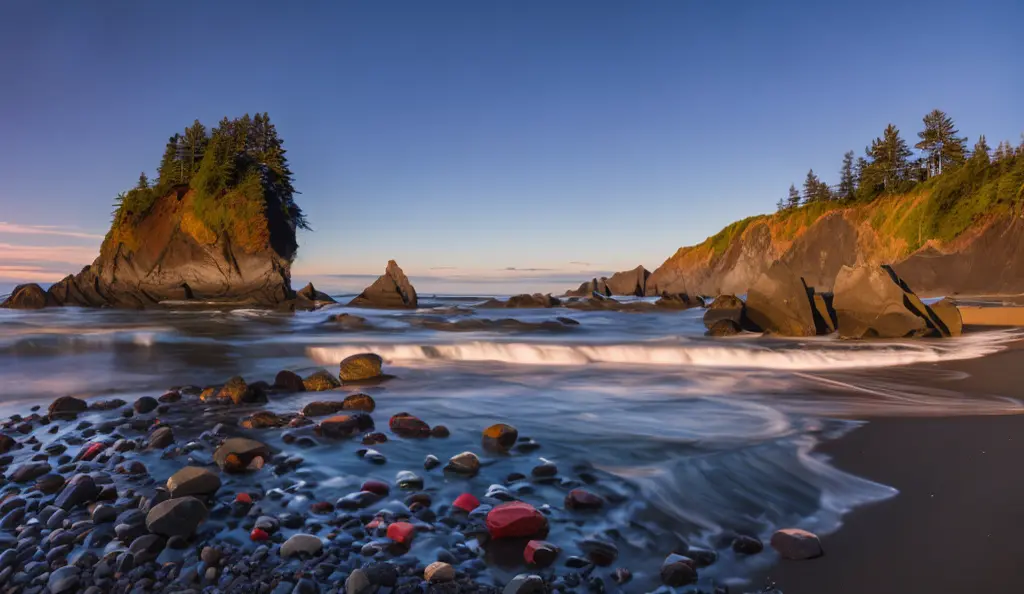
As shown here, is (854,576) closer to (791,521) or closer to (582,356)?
(791,521)

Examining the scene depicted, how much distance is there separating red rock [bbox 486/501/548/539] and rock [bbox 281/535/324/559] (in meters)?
0.95

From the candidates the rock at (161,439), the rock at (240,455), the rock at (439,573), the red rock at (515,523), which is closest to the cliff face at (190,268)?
the rock at (161,439)

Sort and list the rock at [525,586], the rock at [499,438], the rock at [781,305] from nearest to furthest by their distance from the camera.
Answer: the rock at [525,586] < the rock at [499,438] < the rock at [781,305]

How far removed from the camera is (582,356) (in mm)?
13656

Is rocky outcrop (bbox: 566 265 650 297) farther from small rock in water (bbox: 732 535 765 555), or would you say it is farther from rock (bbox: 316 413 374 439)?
small rock in water (bbox: 732 535 765 555)

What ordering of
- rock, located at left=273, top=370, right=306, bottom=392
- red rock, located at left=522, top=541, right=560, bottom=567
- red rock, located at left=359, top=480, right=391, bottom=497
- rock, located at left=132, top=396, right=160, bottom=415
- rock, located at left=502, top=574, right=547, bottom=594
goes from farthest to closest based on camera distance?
rock, located at left=273, top=370, right=306, bottom=392 < rock, located at left=132, top=396, right=160, bottom=415 < red rock, located at left=359, top=480, right=391, bottom=497 < red rock, located at left=522, top=541, right=560, bottom=567 < rock, located at left=502, top=574, right=547, bottom=594

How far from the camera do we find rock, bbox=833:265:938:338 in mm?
15148

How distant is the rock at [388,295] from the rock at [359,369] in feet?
91.8

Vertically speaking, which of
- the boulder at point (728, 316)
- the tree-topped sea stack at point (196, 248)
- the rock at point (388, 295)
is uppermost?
the tree-topped sea stack at point (196, 248)

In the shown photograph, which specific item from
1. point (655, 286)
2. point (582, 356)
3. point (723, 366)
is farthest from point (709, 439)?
point (655, 286)

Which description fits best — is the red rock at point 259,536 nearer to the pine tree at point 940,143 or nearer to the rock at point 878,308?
the rock at point 878,308

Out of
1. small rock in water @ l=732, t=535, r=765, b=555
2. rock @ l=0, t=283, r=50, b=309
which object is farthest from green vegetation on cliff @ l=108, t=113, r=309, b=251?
small rock in water @ l=732, t=535, r=765, b=555

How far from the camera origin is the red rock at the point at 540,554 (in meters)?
2.71

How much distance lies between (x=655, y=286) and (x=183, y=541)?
290 feet
